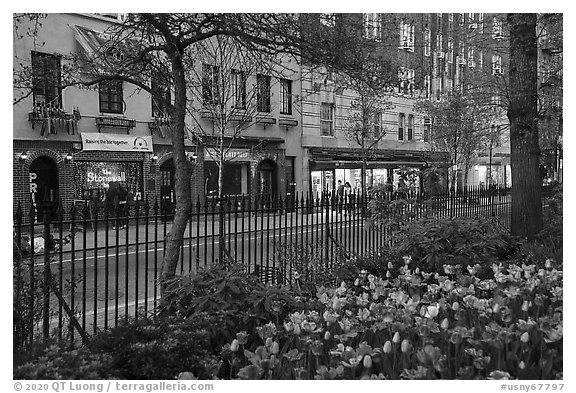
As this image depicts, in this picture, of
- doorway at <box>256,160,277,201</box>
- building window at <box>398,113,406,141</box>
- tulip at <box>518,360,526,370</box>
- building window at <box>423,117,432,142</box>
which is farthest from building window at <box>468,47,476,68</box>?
building window at <box>398,113,406,141</box>

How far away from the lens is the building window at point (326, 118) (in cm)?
3062

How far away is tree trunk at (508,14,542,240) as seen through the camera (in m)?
9.29

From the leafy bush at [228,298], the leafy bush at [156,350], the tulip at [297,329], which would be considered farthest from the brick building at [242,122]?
the tulip at [297,329]

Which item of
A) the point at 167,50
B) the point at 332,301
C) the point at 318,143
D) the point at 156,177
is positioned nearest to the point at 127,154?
the point at 156,177

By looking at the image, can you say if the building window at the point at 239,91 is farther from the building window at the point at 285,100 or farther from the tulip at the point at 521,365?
the tulip at the point at 521,365

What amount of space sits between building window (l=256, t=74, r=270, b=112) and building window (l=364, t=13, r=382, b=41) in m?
13.0

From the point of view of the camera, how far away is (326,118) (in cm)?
3086

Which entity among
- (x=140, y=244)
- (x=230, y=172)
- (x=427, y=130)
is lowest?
(x=140, y=244)

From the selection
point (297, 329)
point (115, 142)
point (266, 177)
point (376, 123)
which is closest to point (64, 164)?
point (115, 142)

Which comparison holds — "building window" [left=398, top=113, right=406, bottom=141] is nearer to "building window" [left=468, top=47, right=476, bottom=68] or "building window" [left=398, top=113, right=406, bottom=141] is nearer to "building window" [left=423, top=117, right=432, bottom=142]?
"building window" [left=423, top=117, right=432, bottom=142]

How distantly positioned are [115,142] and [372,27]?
1690 centimetres

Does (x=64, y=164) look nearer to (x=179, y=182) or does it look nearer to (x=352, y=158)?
(x=179, y=182)

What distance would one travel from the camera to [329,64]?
6352 millimetres

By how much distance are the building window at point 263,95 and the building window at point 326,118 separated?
17.1ft
